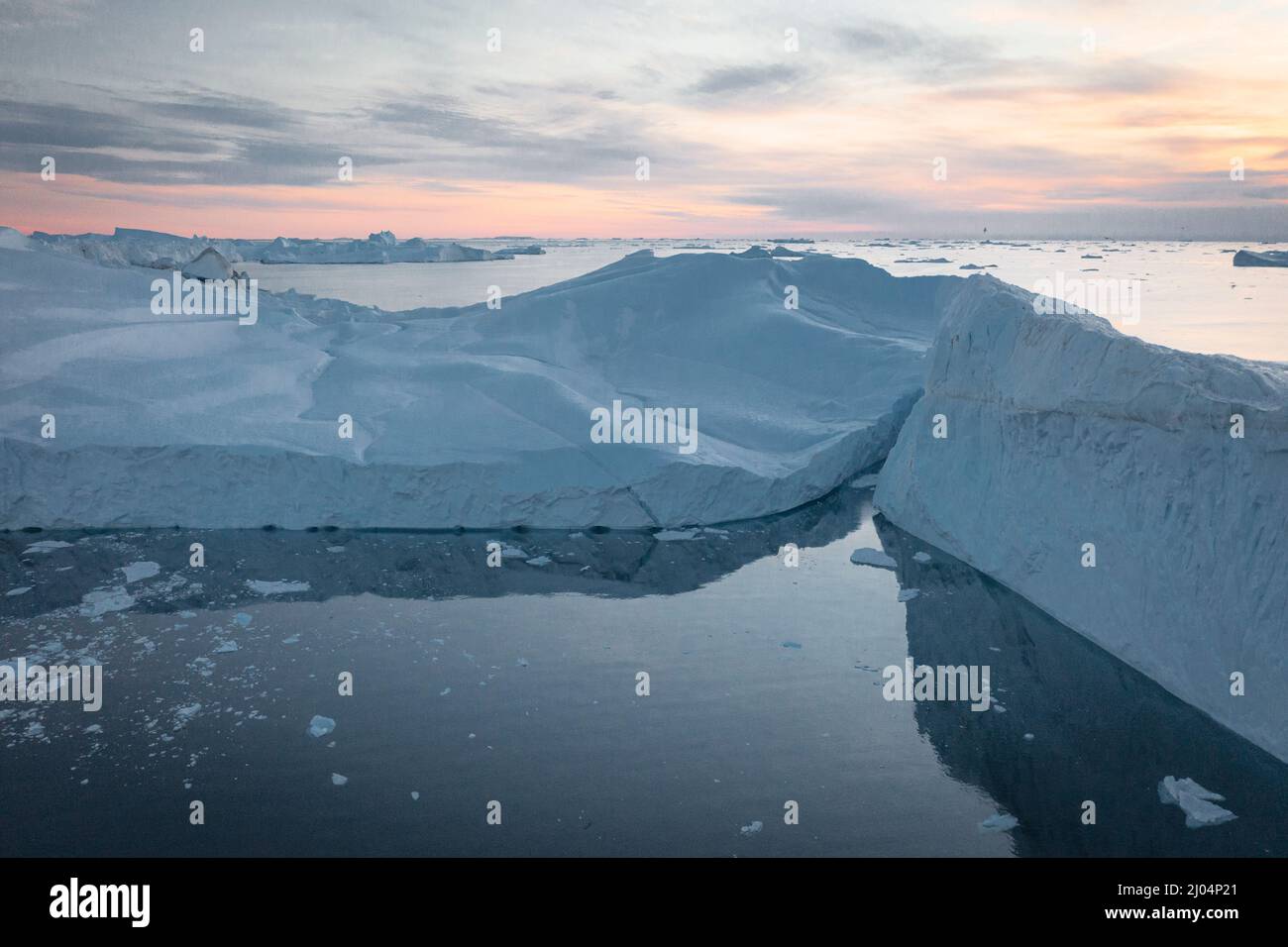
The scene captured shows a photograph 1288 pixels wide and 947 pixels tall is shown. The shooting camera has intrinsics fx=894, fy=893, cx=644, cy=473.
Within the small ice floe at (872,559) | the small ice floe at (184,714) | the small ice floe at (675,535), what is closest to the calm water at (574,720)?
the small ice floe at (184,714)

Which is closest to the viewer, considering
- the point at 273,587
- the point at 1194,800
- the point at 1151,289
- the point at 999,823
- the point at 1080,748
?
the point at 999,823

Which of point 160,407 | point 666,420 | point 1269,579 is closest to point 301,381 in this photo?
point 160,407

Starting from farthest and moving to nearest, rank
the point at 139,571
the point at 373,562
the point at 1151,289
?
the point at 1151,289, the point at 373,562, the point at 139,571

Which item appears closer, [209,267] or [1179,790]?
[1179,790]

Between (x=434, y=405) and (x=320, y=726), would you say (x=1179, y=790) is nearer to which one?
(x=320, y=726)

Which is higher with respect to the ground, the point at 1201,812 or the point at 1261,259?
the point at 1261,259

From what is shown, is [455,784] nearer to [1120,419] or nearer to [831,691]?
[831,691]

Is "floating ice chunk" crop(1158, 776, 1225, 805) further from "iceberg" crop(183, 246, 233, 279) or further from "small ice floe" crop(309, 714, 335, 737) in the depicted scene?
"iceberg" crop(183, 246, 233, 279)

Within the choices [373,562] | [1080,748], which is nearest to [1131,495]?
[1080,748]
